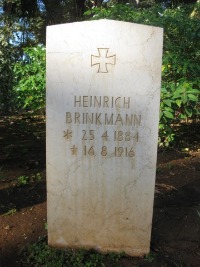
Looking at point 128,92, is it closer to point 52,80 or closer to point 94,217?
point 52,80

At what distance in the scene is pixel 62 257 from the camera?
247 centimetres

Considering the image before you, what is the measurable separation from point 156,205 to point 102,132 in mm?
1329

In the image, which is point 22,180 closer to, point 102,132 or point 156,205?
point 156,205

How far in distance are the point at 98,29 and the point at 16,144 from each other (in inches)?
162

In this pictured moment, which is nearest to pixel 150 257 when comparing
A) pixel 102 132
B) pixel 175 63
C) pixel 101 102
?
pixel 102 132

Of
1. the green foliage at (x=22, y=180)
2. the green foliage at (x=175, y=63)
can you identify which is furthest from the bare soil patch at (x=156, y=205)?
the green foliage at (x=175, y=63)

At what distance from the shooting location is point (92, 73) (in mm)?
2334

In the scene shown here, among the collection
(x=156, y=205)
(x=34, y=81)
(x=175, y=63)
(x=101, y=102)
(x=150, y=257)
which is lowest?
(x=150, y=257)

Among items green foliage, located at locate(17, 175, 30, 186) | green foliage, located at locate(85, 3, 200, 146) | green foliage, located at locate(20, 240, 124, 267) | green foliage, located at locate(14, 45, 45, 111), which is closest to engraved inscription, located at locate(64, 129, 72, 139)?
green foliage, located at locate(20, 240, 124, 267)

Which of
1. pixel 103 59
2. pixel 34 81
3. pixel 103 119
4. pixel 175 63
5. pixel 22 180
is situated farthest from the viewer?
pixel 34 81

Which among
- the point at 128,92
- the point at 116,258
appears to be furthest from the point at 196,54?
the point at 116,258

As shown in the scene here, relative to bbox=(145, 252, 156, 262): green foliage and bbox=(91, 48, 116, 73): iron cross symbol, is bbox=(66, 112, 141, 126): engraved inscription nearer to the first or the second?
bbox=(91, 48, 116, 73): iron cross symbol

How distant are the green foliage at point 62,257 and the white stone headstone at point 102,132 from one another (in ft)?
0.22

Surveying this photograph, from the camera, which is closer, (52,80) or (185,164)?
(52,80)
